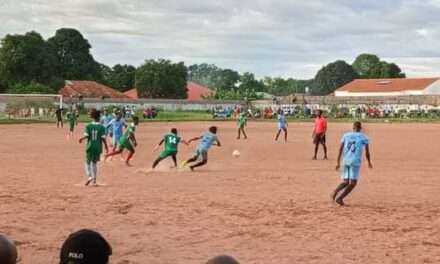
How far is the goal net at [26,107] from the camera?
6669cm

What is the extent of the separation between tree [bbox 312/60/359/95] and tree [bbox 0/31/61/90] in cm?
7259

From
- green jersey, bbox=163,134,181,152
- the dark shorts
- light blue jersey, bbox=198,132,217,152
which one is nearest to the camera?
green jersey, bbox=163,134,181,152

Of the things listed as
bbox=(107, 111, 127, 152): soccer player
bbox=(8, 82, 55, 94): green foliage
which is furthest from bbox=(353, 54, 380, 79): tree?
bbox=(107, 111, 127, 152): soccer player

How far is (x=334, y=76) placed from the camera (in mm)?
152625

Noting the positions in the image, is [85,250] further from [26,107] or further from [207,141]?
[26,107]

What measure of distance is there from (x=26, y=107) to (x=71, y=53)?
145 feet

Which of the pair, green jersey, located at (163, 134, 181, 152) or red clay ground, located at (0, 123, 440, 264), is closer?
red clay ground, located at (0, 123, 440, 264)

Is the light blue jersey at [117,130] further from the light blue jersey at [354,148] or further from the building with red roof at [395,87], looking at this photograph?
the building with red roof at [395,87]

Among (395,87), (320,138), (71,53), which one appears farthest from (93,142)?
(395,87)

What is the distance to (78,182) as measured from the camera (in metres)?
→ 17.3

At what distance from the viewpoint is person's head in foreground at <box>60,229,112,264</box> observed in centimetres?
297

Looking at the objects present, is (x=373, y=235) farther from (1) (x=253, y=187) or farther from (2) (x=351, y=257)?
(1) (x=253, y=187)

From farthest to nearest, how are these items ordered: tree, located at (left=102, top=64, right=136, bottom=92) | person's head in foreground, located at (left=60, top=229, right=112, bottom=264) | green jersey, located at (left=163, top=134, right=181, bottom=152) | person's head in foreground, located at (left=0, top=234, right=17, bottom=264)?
tree, located at (left=102, top=64, right=136, bottom=92) → green jersey, located at (left=163, top=134, right=181, bottom=152) → person's head in foreground, located at (left=0, top=234, right=17, bottom=264) → person's head in foreground, located at (left=60, top=229, right=112, bottom=264)

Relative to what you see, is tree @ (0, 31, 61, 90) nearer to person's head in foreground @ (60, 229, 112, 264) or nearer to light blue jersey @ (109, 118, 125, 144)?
light blue jersey @ (109, 118, 125, 144)
